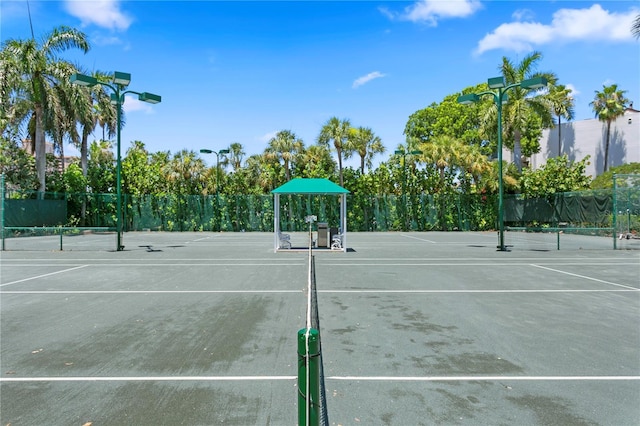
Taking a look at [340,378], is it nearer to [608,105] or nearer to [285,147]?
[285,147]

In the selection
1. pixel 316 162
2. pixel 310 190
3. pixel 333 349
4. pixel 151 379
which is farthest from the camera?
pixel 316 162

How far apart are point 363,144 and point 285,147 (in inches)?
304

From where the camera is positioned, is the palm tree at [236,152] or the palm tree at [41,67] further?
the palm tree at [236,152]

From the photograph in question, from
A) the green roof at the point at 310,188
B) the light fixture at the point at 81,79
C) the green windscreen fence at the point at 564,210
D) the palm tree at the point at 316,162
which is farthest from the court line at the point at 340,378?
the palm tree at the point at 316,162

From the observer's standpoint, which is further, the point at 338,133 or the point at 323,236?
the point at 338,133

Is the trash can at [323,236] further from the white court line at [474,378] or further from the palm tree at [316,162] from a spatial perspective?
the palm tree at [316,162]

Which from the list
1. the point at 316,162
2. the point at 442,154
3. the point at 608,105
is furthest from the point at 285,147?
the point at 608,105

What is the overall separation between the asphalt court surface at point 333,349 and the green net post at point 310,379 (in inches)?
55.3

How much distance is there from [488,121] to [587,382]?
33.7 meters

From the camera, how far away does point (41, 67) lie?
30672 mm

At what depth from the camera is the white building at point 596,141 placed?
165 ft

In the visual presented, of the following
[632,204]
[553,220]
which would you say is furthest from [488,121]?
[632,204]

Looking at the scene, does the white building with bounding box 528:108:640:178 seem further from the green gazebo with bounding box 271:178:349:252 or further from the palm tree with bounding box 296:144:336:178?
the green gazebo with bounding box 271:178:349:252

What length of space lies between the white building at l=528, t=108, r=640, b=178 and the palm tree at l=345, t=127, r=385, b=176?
85.0 ft
